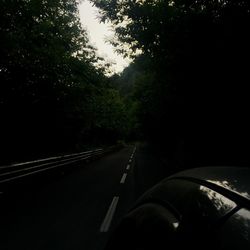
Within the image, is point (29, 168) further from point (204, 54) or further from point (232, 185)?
point (232, 185)

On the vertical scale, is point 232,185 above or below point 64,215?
above

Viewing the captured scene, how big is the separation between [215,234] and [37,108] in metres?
22.6

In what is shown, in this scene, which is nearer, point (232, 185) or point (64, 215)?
point (232, 185)

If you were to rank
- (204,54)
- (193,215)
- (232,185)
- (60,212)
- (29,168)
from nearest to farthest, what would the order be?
1. (193,215)
2. (232,185)
3. (60,212)
4. (204,54)
5. (29,168)

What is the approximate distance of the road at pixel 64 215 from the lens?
17.3ft

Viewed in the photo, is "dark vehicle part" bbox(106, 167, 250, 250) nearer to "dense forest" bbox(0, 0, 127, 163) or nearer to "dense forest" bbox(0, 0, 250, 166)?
"dense forest" bbox(0, 0, 250, 166)

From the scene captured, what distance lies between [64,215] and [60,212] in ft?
0.99

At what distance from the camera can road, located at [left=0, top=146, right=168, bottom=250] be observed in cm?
528

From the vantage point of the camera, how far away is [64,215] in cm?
698

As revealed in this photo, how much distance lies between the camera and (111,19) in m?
11.7

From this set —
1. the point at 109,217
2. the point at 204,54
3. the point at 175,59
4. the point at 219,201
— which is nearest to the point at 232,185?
the point at 219,201

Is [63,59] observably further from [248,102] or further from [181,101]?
[248,102]

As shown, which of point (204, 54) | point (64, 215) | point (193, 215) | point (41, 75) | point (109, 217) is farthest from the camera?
point (41, 75)

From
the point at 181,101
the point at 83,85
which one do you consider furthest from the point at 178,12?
the point at 83,85
